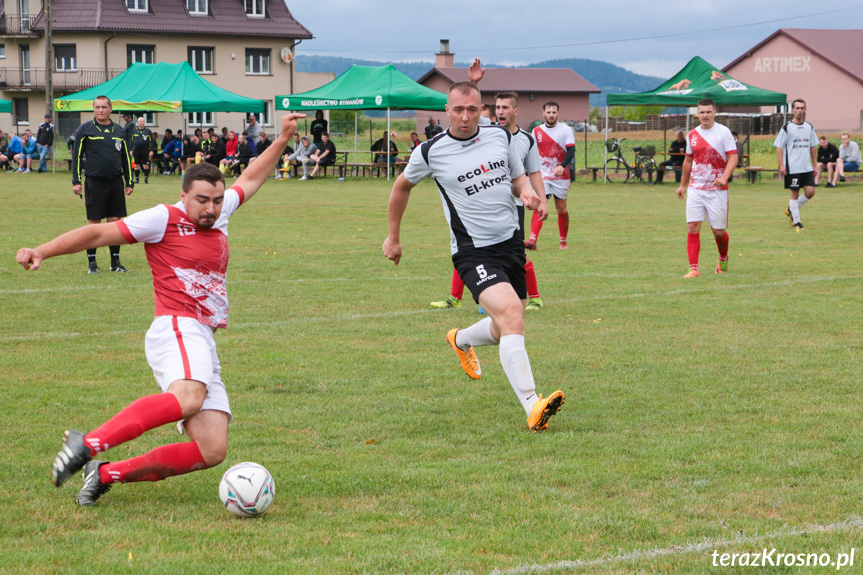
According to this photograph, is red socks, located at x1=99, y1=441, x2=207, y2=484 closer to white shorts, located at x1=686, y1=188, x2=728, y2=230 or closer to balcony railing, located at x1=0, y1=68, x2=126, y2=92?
white shorts, located at x1=686, y1=188, x2=728, y2=230

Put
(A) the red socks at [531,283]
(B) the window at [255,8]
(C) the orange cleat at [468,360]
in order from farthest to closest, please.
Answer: (B) the window at [255,8] < (A) the red socks at [531,283] < (C) the orange cleat at [468,360]

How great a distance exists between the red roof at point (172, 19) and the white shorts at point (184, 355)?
58810 mm

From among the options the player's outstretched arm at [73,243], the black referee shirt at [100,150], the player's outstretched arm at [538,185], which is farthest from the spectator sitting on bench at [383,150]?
the player's outstretched arm at [73,243]

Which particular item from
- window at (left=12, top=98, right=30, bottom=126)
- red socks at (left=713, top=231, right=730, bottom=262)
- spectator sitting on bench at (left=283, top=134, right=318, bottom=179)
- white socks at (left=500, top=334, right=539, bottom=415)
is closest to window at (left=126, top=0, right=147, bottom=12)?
window at (left=12, top=98, right=30, bottom=126)

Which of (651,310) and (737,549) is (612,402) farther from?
(651,310)

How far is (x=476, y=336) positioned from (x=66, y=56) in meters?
60.7

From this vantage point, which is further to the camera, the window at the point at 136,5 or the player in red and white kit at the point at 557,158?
the window at the point at 136,5

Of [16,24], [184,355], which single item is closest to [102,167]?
[184,355]

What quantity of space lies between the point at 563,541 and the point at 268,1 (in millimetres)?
65380

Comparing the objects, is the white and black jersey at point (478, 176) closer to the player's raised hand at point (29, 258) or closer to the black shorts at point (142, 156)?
the player's raised hand at point (29, 258)

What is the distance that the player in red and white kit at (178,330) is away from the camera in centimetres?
441

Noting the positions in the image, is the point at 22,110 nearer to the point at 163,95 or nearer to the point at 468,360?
the point at 163,95

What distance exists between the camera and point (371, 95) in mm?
33219

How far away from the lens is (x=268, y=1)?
65.4 metres
